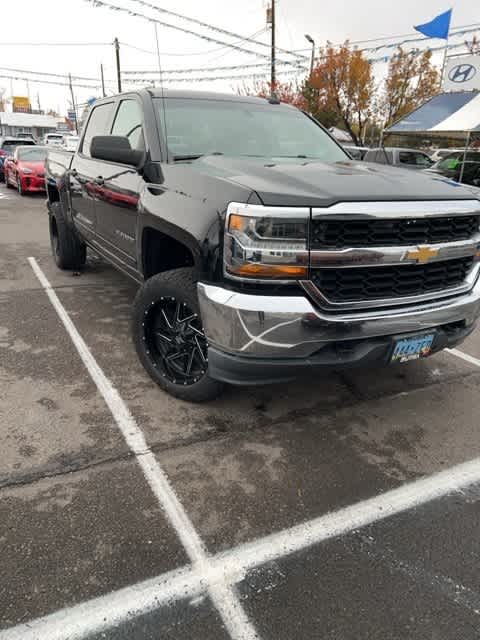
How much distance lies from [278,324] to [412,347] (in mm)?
874

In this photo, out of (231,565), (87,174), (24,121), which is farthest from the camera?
(24,121)

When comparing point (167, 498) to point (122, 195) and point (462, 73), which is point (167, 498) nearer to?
point (122, 195)

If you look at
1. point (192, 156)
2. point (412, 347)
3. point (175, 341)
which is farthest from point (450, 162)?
point (175, 341)

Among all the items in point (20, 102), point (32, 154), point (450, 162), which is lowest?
point (450, 162)

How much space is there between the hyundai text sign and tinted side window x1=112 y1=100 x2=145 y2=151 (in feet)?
47.5

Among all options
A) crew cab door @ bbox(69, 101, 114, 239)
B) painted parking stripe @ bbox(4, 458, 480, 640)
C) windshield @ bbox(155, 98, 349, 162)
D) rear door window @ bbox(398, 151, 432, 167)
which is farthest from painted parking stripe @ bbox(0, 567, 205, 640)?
rear door window @ bbox(398, 151, 432, 167)

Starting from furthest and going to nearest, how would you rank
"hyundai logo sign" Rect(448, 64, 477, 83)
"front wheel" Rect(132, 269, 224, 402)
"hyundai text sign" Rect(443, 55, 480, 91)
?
"hyundai logo sign" Rect(448, 64, 477, 83), "hyundai text sign" Rect(443, 55, 480, 91), "front wheel" Rect(132, 269, 224, 402)

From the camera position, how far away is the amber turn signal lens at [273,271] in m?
2.36

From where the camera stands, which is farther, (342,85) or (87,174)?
(342,85)

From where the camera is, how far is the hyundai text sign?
1541 cm

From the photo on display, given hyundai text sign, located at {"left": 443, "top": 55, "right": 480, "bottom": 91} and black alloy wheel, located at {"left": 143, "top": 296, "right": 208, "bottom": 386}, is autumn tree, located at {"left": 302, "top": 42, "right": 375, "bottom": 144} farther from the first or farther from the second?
black alloy wheel, located at {"left": 143, "top": 296, "right": 208, "bottom": 386}

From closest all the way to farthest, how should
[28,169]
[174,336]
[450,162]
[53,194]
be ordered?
[174,336], [53,194], [28,169], [450,162]

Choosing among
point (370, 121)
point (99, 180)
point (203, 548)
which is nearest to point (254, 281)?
point (203, 548)

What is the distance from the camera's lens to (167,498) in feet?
7.85
